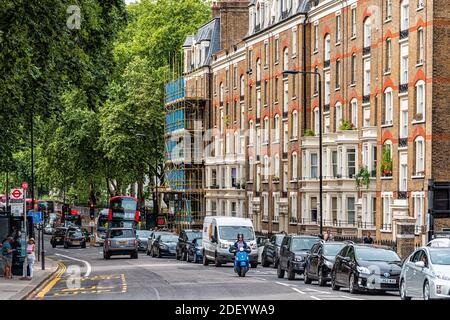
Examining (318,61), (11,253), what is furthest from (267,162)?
(11,253)

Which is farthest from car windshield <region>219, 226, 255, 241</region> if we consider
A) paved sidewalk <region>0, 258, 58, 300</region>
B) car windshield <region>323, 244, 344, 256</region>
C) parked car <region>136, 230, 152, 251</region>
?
parked car <region>136, 230, 152, 251</region>

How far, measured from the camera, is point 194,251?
62.2 m

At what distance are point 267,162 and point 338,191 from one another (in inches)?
653

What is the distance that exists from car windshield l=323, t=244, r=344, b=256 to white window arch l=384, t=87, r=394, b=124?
91.6ft

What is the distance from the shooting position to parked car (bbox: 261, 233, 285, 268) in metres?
55.2

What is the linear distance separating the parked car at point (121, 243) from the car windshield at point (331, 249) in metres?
33.0

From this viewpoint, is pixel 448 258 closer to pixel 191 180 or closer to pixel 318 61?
pixel 318 61

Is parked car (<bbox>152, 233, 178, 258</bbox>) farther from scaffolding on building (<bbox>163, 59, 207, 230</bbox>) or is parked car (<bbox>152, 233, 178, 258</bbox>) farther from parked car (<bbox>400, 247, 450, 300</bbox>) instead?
parked car (<bbox>400, 247, 450, 300</bbox>)

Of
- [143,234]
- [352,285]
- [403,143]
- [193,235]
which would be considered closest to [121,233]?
[193,235]

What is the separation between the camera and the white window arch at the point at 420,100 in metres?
61.2

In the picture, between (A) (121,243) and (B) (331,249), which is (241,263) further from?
(A) (121,243)

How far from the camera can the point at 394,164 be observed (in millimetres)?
64500

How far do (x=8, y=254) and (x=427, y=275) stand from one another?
21745 mm
